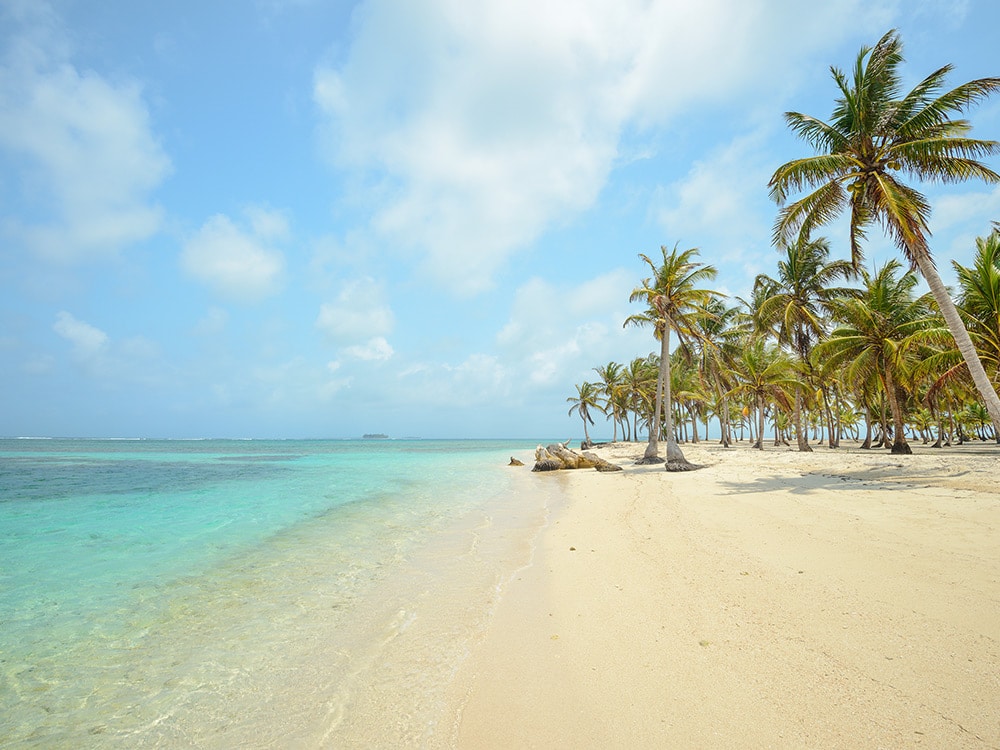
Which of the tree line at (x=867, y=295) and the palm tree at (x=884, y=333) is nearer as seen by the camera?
the tree line at (x=867, y=295)

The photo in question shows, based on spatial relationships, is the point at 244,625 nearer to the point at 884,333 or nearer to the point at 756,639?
the point at 756,639

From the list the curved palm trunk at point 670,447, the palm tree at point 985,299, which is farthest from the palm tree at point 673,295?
the palm tree at point 985,299

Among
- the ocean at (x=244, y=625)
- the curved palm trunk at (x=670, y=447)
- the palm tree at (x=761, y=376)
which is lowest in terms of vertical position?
the ocean at (x=244, y=625)

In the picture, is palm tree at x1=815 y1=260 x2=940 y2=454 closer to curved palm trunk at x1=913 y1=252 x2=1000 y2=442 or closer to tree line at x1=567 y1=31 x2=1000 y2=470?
tree line at x1=567 y1=31 x2=1000 y2=470

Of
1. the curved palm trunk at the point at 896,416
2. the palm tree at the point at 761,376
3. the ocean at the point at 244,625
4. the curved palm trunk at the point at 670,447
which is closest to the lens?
the ocean at the point at 244,625

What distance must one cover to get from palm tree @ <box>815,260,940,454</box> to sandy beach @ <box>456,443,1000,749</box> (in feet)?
55.3

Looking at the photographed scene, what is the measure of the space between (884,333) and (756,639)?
24821 millimetres

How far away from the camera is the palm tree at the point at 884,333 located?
2127 cm

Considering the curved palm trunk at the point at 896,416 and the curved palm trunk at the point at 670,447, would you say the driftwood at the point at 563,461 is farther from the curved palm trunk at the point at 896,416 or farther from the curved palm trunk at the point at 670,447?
the curved palm trunk at the point at 896,416

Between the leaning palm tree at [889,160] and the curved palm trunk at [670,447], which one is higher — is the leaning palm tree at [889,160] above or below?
above

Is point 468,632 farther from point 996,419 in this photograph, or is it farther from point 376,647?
point 996,419

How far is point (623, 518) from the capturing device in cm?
1009

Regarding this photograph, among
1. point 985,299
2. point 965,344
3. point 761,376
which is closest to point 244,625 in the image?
point 965,344

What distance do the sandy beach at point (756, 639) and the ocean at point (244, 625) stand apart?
64cm
